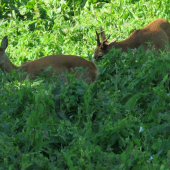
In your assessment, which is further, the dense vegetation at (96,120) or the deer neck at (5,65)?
the deer neck at (5,65)

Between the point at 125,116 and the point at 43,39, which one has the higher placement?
the point at 125,116

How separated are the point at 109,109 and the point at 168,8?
679 cm

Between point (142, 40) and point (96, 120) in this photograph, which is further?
point (142, 40)

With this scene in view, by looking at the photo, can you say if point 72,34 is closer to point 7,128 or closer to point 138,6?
point 138,6

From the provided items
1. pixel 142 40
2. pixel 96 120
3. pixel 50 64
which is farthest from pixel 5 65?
pixel 142 40

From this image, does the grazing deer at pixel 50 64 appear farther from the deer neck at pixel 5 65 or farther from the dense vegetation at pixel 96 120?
the dense vegetation at pixel 96 120

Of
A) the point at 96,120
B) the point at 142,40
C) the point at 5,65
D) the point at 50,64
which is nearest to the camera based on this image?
the point at 96,120

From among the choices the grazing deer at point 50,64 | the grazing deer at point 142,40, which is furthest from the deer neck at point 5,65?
the grazing deer at point 142,40

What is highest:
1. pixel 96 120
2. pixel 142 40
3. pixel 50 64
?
pixel 96 120

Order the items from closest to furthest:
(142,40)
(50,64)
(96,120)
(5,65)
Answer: (96,120) → (5,65) → (50,64) → (142,40)

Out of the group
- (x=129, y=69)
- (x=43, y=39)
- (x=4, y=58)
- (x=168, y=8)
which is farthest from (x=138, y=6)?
(x=129, y=69)

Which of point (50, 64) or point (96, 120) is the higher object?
point (96, 120)

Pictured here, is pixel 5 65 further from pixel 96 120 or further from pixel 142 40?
pixel 142 40

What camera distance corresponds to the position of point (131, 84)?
3.85 metres
